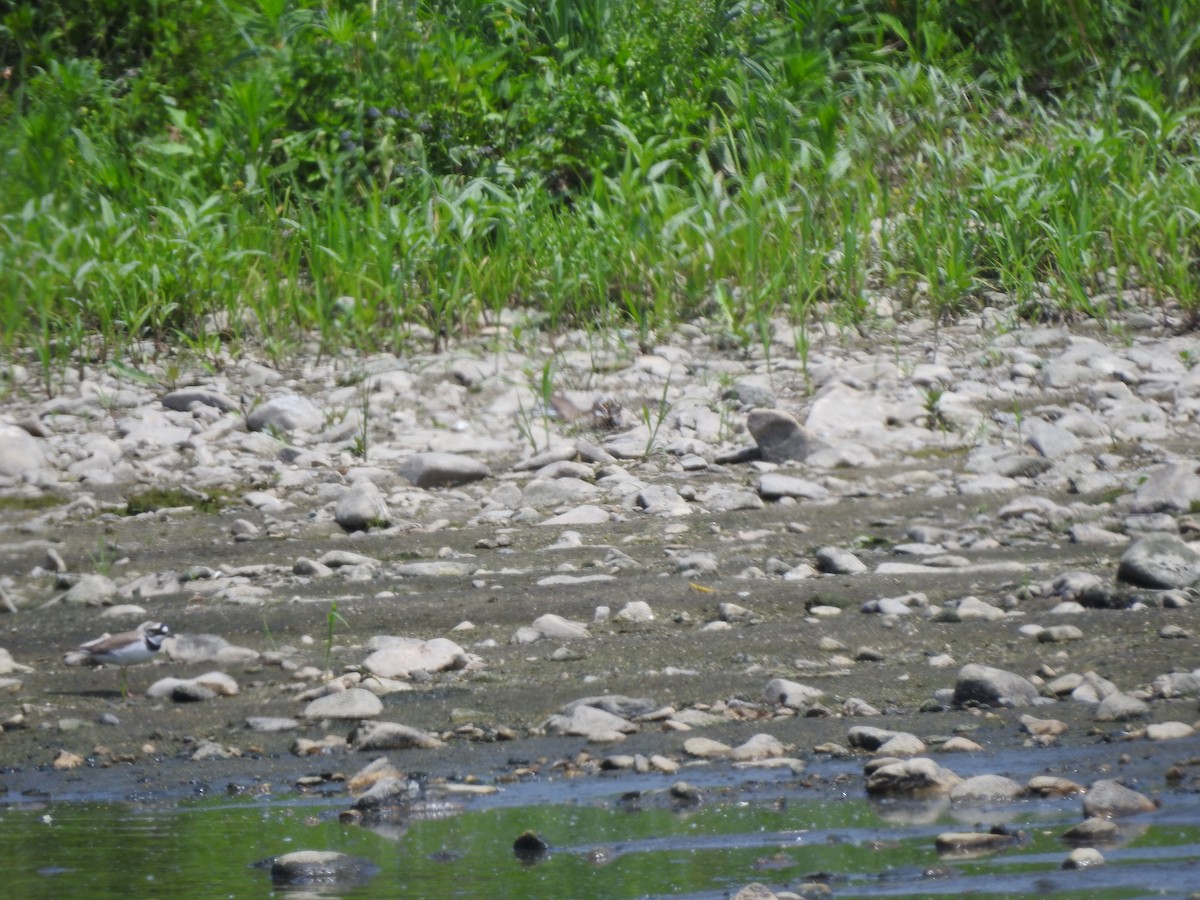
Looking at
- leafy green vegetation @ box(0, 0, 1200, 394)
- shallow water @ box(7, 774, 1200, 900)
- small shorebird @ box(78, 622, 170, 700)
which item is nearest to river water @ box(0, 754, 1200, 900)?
shallow water @ box(7, 774, 1200, 900)

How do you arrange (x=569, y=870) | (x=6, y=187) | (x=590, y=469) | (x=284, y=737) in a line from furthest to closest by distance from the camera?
1. (x=6, y=187)
2. (x=590, y=469)
3. (x=284, y=737)
4. (x=569, y=870)

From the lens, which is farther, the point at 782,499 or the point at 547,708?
the point at 782,499

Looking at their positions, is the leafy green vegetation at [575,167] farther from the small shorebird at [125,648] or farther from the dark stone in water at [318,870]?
the dark stone in water at [318,870]

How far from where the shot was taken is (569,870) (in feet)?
6.22

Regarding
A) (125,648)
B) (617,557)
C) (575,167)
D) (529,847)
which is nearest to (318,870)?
(529,847)

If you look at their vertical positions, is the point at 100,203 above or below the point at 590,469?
above

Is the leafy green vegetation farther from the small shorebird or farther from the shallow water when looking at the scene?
the shallow water

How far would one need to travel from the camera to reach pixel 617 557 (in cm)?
386

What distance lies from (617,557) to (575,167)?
393cm

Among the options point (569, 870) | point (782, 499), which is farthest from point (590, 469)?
point (569, 870)

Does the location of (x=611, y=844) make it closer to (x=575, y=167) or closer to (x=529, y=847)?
(x=529, y=847)

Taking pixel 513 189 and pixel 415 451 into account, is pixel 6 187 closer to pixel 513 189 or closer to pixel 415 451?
pixel 513 189

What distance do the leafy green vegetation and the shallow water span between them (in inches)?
140

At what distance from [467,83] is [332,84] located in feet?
2.04
